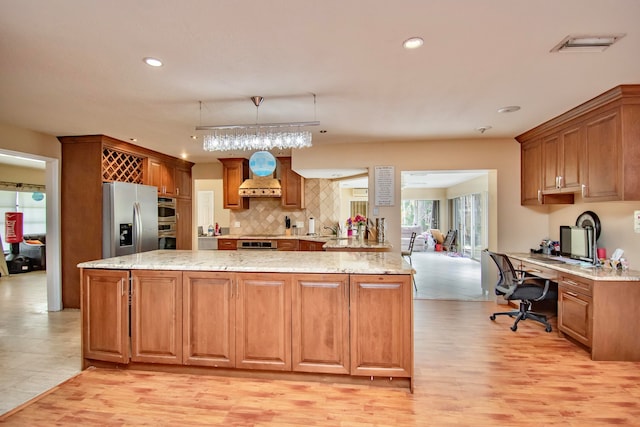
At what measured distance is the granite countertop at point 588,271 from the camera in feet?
9.57

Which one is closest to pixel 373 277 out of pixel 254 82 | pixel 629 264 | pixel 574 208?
pixel 254 82

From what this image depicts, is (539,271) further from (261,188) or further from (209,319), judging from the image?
(261,188)

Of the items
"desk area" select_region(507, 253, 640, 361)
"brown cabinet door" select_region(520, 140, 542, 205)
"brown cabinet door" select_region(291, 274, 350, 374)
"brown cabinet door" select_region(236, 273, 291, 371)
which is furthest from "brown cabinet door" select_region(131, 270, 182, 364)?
"brown cabinet door" select_region(520, 140, 542, 205)

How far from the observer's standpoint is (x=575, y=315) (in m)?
3.23

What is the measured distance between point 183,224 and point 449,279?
5.36 meters

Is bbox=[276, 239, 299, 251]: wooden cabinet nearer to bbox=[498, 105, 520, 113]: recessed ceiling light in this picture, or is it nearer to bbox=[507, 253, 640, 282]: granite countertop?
bbox=[507, 253, 640, 282]: granite countertop

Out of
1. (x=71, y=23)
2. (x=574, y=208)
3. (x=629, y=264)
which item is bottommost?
(x=629, y=264)

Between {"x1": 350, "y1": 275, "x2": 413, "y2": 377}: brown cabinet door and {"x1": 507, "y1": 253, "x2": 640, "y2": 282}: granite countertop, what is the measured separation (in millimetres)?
1942

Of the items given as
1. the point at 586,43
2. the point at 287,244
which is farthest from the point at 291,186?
the point at 586,43

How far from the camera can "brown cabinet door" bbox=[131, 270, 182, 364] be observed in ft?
8.64

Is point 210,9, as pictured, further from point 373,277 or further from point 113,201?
point 113,201

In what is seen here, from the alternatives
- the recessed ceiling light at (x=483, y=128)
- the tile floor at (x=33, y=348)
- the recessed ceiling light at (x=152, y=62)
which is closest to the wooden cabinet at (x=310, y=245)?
the recessed ceiling light at (x=483, y=128)

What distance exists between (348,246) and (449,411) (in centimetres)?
254

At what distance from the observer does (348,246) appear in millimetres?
4520
